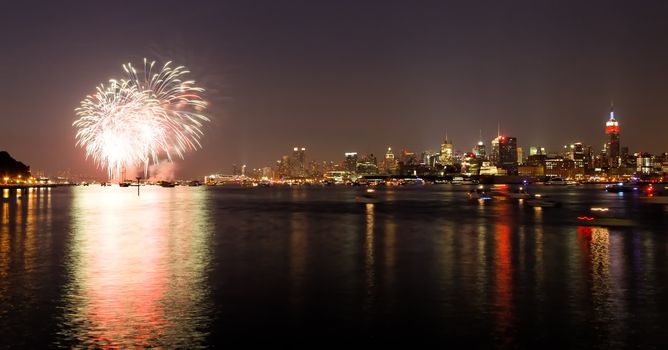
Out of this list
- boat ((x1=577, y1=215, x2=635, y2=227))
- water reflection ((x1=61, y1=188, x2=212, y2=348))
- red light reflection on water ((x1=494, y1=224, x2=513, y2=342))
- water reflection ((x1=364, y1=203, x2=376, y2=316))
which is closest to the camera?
water reflection ((x1=61, y1=188, x2=212, y2=348))

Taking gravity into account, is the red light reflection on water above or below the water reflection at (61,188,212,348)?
below

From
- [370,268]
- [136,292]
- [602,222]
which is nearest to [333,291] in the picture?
[370,268]

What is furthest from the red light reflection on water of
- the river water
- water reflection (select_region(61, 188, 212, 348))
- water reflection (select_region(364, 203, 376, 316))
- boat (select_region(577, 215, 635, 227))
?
boat (select_region(577, 215, 635, 227))

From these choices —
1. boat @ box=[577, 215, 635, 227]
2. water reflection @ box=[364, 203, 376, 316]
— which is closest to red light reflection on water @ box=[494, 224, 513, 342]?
water reflection @ box=[364, 203, 376, 316]

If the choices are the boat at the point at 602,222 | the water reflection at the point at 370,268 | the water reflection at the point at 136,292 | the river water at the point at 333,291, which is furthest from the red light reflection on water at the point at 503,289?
the boat at the point at 602,222

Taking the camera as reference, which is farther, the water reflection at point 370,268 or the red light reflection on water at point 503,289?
the water reflection at point 370,268

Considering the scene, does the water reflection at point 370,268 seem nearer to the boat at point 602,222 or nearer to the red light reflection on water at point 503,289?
the red light reflection on water at point 503,289

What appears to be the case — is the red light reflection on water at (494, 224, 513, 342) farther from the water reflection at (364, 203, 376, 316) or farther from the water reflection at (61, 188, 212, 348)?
the water reflection at (61, 188, 212, 348)

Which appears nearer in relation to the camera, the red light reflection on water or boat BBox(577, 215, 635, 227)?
the red light reflection on water

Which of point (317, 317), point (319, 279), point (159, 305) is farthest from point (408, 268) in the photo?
point (159, 305)

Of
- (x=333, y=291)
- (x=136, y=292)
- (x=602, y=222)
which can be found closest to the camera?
(x=136, y=292)

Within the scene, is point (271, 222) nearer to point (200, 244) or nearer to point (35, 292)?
point (200, 244)

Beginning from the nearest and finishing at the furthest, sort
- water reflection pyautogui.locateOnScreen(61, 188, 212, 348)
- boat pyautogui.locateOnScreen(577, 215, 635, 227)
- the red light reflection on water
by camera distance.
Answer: water reflection pyautogui.locateOnScreen(61, 188, 212, 348) → the red light reflection on water → boat pyautogui.locateOnScreen(577, 215, 635, 227)

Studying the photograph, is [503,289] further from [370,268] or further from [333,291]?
[370,268]
